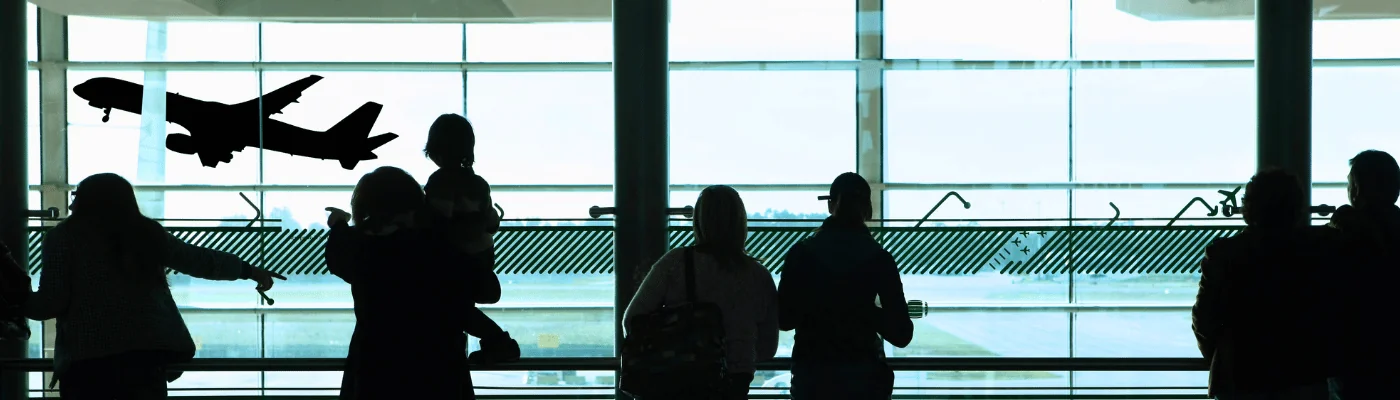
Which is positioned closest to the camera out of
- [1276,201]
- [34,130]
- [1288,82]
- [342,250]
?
[1276,201]

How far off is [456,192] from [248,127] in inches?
77.8

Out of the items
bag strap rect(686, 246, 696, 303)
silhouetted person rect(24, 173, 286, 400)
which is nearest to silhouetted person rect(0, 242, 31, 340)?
silhouetted person rect(24, 173, 286, 400)

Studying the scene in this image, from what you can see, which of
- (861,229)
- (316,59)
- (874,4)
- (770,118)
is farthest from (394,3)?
(861,229)

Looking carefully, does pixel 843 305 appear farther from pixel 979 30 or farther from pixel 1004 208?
pixel 979 30

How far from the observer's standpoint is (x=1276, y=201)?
12.8ft

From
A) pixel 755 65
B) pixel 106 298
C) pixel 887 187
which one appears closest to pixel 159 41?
pixel 106 298

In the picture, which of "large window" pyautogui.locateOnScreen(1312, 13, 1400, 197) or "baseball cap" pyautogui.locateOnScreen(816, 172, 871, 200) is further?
"large window" pyautogui.locateOnScreen(1312, 13, 1400, 197)

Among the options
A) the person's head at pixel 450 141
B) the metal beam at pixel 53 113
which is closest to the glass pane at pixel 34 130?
the metal beam at pixel 53 113

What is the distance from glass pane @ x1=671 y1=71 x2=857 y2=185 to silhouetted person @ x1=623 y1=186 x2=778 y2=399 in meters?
1.84

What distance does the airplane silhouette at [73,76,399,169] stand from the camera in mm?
6082

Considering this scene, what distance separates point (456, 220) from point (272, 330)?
6.31 ft

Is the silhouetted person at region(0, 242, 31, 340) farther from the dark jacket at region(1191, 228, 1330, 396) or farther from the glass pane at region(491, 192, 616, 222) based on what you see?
the dark jacket at region(1191, 228, 1330, 396)

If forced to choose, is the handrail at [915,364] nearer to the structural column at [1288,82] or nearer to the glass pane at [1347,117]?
the structural column at [1288,82]

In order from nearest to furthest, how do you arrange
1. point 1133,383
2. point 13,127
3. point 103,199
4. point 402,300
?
point 402,300 < point 103,199 < point 13,127 < point 1133,383
